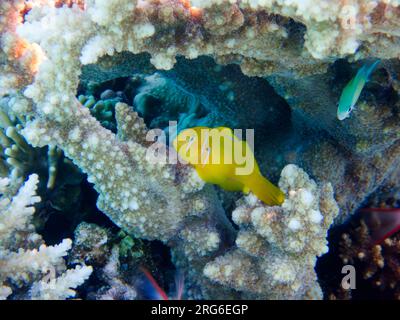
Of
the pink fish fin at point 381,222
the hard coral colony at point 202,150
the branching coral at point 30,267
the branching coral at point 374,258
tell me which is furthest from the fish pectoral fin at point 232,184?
the pink fish fin at point 381,222

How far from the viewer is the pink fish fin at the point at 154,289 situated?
94.6 inches

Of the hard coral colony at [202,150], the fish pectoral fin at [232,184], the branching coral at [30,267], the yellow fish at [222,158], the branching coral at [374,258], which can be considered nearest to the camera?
the hard coral colony at [202,150]

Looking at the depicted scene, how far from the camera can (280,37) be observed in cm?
185

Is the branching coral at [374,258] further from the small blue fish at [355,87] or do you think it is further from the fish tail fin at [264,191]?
the small blue fish at [355,87]

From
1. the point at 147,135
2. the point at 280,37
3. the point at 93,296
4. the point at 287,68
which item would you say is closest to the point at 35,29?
the point at 147,135

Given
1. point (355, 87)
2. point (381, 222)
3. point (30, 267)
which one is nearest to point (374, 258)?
point (381, 222)

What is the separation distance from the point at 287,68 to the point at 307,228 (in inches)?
36.7

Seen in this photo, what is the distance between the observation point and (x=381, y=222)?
3.15 metres

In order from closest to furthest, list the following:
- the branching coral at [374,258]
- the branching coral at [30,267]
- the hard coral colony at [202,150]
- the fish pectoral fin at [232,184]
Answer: the hard coral colony at [202,150], the branching coral at [30,267], the fish pectoral fin at [232,184], the branching coral at [374,258]

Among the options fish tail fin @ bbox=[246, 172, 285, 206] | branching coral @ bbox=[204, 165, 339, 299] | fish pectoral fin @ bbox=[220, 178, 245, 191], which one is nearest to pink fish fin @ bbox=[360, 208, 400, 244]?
branching coral @ bbox=[204, 165, 339, 299]

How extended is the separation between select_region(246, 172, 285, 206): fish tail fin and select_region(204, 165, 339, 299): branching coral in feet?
0.16

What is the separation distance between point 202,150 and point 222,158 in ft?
0.44
